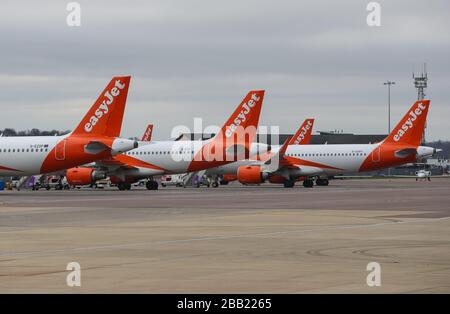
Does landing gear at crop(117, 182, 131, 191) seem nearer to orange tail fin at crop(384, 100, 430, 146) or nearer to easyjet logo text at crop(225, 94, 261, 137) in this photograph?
easyjet logo text at crop(225, 94, 261, 137)

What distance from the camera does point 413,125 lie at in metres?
99.5

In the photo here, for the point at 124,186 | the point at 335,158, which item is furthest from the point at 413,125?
the point at 124,186

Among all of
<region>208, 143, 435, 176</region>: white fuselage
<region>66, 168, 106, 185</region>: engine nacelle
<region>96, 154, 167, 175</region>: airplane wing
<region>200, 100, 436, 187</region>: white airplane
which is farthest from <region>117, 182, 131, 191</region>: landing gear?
<region>208, 143, 435, 176</region>: white fuselage

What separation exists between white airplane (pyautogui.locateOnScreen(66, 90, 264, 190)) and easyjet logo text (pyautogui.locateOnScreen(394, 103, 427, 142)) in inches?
604

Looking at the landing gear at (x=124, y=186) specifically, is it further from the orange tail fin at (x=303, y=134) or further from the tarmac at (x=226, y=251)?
the tarmac at (x=226, y=251)

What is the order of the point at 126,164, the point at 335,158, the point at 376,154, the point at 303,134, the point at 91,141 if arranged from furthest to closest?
the point at 303,134 < the point at 335,158 < the point at 376,154 < the point at 126,164 < the point at 91,141

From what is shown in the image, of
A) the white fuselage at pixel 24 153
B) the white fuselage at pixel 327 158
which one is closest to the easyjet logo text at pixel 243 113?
the white fuselage at pixel 327 158

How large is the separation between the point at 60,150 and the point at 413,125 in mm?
38086

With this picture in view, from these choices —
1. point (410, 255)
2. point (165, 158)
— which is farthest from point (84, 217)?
point (165, 158)

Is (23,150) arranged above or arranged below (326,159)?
above

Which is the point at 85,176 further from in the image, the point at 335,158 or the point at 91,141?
the point at 335,158

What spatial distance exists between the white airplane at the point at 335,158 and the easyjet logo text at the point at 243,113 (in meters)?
5.94
